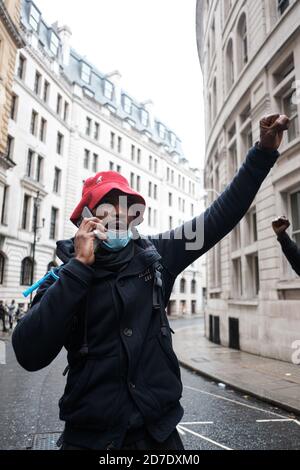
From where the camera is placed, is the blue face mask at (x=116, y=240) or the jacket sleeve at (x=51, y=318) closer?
the jacket sleeve at (x=51, y=318)

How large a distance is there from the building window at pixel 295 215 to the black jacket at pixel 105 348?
439 inches

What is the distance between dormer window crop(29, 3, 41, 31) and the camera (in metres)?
30.7

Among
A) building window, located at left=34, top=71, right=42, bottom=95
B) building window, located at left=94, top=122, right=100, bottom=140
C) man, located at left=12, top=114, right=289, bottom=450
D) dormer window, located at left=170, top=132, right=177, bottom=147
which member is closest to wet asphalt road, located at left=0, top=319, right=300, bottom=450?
man, located at left=12, top=114, right=289, bottom=450

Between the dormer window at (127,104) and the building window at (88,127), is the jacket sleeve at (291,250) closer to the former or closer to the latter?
the building window at (88,127)

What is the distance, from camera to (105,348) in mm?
1547

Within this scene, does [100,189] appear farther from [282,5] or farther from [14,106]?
[14,106]

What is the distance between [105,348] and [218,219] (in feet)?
2.88

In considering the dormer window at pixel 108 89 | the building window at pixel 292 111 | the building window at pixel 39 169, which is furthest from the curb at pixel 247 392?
the dormer window at pixel 108 89

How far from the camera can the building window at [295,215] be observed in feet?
39.2

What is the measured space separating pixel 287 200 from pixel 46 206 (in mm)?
21892

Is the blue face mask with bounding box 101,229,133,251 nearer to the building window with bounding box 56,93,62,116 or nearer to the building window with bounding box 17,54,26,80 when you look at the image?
the building window with bounding box 17,54,26,80

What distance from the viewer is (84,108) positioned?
1452 inches

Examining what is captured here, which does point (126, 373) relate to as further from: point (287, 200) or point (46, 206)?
point (46, 206)

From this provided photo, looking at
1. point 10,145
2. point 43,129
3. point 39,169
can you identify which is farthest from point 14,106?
point 39,169
